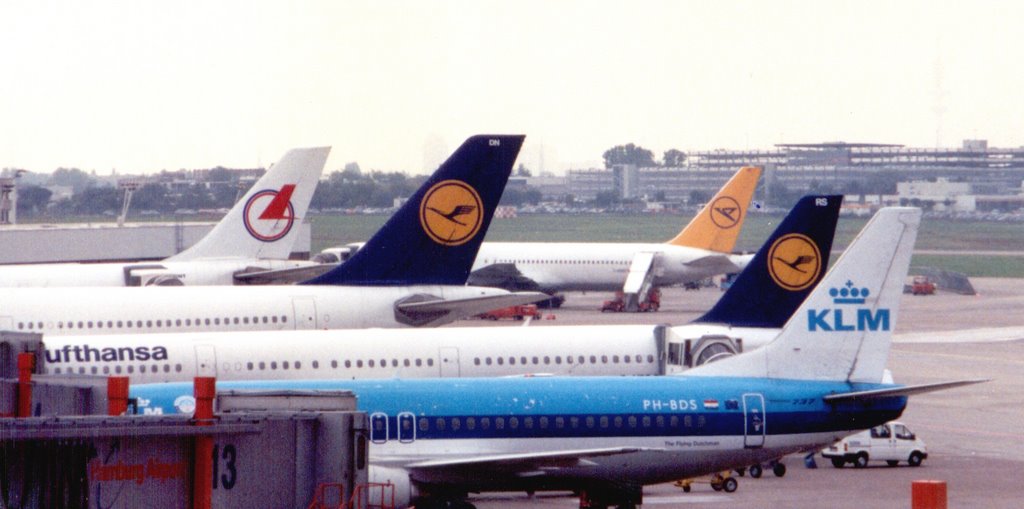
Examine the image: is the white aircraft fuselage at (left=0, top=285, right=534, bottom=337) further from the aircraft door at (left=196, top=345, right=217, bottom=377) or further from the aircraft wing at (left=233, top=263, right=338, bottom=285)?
the aircraft wing at (left=233, top=263, right=338, bottom=285)

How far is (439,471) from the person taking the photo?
26.1 m

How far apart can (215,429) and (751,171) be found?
78.3 metres

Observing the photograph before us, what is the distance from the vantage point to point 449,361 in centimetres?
3441

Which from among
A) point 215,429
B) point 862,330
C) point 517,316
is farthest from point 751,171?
point 215,429

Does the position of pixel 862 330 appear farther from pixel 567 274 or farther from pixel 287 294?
pixel 567 274

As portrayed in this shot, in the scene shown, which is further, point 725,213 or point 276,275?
point 725,213

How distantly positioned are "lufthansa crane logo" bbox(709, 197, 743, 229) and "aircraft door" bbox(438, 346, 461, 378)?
2211 inches

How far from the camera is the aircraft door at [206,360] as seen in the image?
108 feet

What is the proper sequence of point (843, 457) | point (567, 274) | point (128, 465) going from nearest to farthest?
point (128, 465) → point (843, 457) → point (567, 274)

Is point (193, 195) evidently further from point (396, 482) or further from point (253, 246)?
point (396, 482)

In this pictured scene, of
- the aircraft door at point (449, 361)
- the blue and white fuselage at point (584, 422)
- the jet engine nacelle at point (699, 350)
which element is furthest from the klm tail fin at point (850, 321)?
the aircraft door at point (449, 361)

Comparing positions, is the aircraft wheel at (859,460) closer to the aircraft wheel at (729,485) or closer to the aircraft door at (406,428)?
the aircraft wheel at (729,485)

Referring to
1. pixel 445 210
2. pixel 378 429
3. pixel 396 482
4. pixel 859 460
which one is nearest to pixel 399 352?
pixel 445 210

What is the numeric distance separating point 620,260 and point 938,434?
4518 cm
